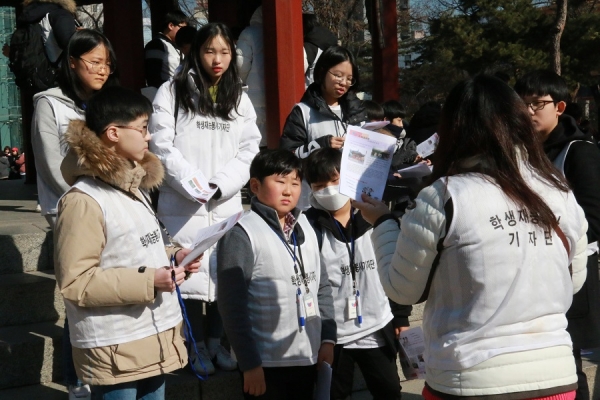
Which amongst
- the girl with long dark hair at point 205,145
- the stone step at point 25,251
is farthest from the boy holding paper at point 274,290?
the stone step at point 25,251

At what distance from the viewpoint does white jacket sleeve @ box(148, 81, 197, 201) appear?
4.29 metres

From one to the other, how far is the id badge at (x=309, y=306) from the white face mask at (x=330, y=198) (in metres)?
0.54

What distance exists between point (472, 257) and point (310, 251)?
Answer: 1459mm

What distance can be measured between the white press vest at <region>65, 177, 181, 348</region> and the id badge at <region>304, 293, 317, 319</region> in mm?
692

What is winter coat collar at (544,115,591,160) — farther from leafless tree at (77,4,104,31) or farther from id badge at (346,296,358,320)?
leafless tree at (77,4,104,31)

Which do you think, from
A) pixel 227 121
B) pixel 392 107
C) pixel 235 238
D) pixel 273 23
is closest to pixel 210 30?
pixel 227 121

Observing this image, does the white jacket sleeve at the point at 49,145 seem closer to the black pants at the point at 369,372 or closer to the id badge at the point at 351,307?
the id badge at the point at 351,307

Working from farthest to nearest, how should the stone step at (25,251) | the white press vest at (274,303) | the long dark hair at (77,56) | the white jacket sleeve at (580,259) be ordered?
1. the stone step at (25,251)
2. the long dark hair at (77,56)
3. the white press vest at (274,303)
4. the white jacket sleeve at (580,259)

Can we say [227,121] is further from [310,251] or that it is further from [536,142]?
[536,142]

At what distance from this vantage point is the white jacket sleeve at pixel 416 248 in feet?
8.00

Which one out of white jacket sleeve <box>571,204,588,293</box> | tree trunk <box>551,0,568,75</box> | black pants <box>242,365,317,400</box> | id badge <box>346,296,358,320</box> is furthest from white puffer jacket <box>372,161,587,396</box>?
tree trunk <box>551,0,568,75</box>

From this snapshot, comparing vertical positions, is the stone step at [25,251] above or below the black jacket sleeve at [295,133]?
below

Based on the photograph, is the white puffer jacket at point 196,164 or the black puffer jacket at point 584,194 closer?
the black puffer jacket at point 584,194

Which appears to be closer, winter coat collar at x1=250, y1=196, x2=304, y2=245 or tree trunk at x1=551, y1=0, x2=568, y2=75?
winter coat collar at x1=250, y1=196, x2=304, y2=245
